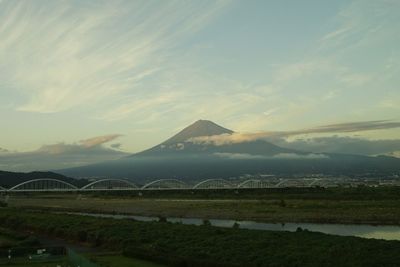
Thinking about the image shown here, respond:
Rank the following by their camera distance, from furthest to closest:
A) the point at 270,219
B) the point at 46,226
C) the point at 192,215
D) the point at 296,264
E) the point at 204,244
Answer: the point at 192,215 < the point at 270,219 < the point at 46,226 < the point at 204,244 < the point at 296,264

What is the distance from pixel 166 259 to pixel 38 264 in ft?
14.2

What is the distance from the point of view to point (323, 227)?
2838cm

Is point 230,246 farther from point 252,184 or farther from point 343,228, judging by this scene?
point 252,184

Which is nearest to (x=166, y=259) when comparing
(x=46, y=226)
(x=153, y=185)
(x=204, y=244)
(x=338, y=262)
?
(x=204, y=244)

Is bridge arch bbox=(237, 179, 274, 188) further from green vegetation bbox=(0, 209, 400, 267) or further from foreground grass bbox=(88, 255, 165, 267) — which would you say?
foreground grass bbox=(88, 255, 165, 267)

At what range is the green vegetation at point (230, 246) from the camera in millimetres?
15836

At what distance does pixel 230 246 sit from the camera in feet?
60.7

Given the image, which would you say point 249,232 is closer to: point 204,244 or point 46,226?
point 204,244

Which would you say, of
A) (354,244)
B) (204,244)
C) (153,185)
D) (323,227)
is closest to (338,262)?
(354,244)

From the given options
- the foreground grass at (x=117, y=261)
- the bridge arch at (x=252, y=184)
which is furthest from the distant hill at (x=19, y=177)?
the foreground grass at (x=117, y=261)

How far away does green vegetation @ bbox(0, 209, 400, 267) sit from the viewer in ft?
52.0

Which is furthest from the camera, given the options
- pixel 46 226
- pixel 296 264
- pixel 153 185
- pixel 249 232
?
pixel 153 185

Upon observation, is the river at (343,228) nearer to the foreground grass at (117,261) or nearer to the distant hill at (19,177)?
the foreground grass at (117,261)

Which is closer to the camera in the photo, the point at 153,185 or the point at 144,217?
the point at 144,217
